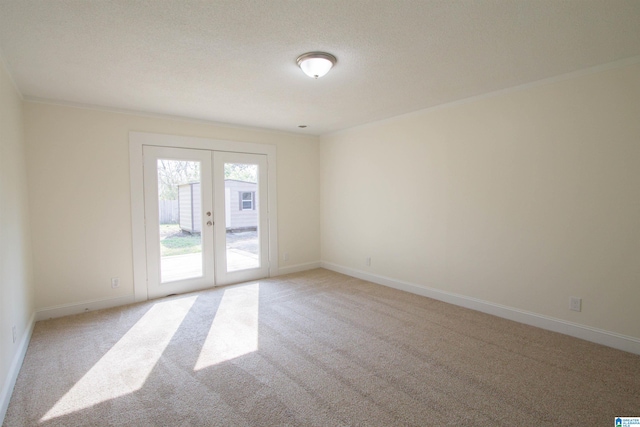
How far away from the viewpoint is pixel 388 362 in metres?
2.60

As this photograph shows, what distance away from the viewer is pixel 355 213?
523 centimetres

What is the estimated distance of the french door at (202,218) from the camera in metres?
4.22

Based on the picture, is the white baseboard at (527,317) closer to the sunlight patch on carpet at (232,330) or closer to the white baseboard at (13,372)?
the sunlight patch on carpet at (232,330)

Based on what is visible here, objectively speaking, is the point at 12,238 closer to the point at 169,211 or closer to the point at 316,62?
the point at 169,211

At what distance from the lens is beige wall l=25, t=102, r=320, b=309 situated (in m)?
3.51

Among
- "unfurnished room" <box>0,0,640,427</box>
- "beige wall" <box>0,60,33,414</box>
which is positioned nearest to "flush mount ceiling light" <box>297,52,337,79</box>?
"unfurnished room" <box>0,0,640,427</box>

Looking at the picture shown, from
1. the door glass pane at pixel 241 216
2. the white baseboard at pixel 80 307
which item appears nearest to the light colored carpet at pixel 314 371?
the white baseboard at pixel 80 307

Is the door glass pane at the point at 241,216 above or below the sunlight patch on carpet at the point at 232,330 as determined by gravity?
above

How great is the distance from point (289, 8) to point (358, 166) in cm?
335

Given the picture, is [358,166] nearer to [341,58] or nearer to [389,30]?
[341,58]

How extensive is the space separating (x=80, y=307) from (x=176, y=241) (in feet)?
4.22

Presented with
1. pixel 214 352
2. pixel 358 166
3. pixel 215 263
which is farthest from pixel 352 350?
pixel 358 166

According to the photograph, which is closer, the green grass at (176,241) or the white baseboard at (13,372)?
the white baseboard at (13,372)

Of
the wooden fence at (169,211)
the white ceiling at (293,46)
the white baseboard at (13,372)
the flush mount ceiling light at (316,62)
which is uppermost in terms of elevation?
the white ceiling at (293,46)
